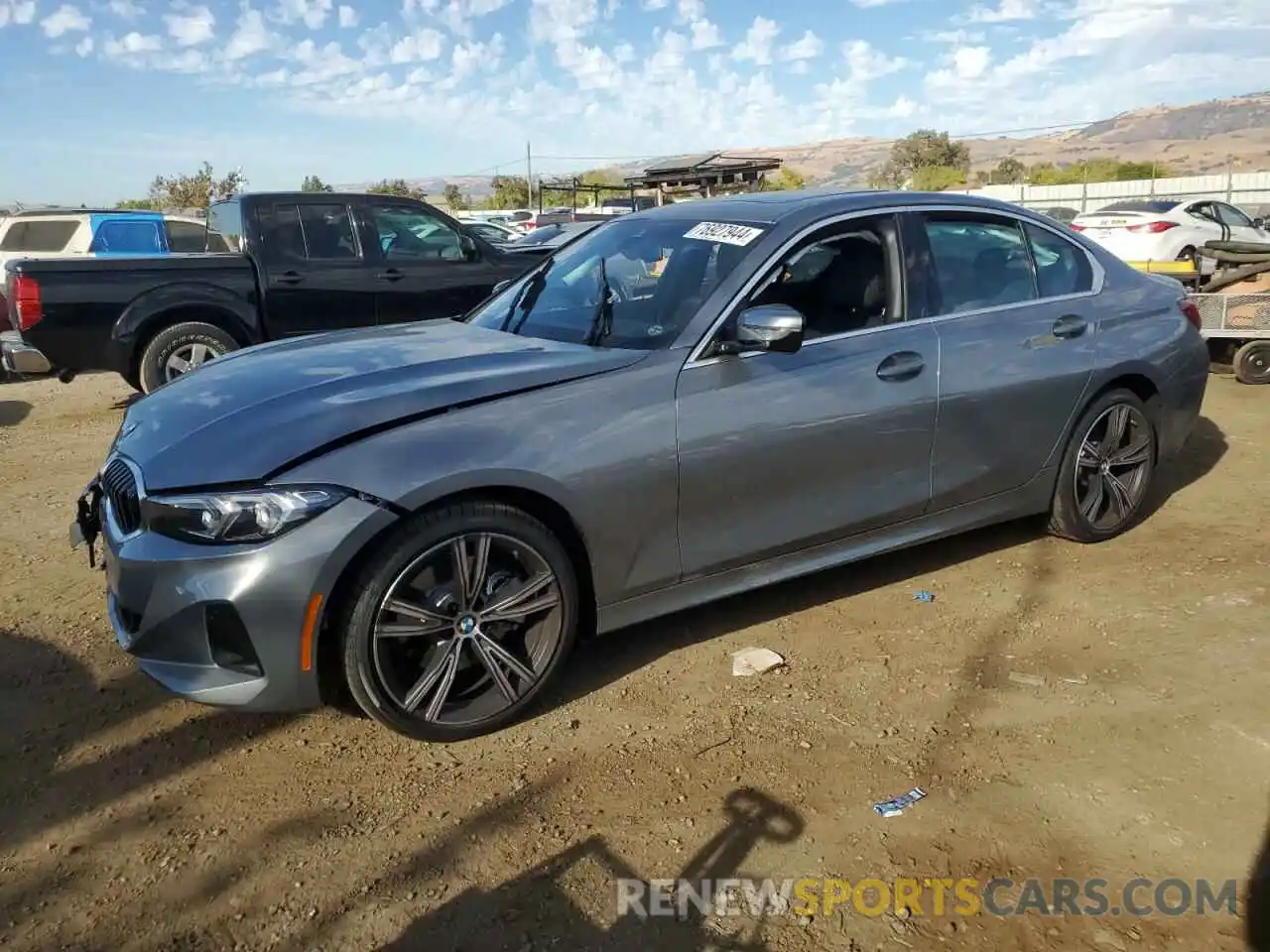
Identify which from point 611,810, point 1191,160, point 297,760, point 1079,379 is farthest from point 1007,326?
point 1191,160

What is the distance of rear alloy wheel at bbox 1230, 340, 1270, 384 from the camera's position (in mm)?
8625

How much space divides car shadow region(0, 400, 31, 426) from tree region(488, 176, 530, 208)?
55550mm

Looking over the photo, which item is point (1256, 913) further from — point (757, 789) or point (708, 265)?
point (708, 265)

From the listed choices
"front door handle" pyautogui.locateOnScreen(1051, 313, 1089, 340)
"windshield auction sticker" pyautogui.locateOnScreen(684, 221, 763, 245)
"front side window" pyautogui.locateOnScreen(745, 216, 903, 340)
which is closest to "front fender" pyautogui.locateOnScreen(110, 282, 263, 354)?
"windshield auction sticker" pyautogui.locateOnScreen(684, 221, 763, 245)

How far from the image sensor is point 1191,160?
295ft

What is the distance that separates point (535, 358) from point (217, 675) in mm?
1462

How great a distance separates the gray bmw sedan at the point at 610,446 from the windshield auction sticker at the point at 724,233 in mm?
13

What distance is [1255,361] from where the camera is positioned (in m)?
8.65

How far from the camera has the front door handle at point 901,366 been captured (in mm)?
3965

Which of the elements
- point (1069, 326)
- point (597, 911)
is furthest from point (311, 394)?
point (1069, 326)

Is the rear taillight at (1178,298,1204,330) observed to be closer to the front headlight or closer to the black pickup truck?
the front headlight

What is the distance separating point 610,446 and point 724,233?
1.18m

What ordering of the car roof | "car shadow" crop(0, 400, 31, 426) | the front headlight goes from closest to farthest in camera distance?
the front headlight
the car roof
"car shadow" crop(0, 400, 31, 426)

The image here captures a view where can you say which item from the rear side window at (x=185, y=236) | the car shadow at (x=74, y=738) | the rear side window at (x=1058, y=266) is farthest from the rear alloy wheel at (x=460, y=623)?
the rear side window at (x=185, y=236)
